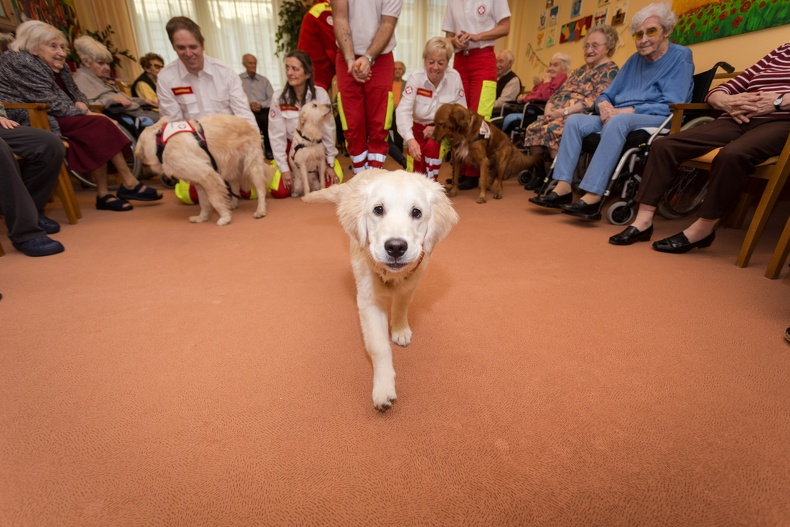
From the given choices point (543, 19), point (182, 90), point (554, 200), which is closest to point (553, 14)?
point (543, 19)

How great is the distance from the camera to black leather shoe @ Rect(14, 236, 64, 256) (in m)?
2.17

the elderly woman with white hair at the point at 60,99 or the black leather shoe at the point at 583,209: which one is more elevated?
the elderly woman with white hair at the point at 60,99

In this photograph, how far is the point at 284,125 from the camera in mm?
3547

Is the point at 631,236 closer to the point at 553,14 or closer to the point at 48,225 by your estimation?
the point at 48,225

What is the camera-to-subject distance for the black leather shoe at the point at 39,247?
2.17m

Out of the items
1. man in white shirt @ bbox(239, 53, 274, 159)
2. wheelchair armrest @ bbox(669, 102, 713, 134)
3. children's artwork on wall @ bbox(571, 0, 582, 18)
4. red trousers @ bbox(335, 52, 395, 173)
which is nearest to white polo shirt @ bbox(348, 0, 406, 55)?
red trousers @ bbox(335, 52, 395, 173)

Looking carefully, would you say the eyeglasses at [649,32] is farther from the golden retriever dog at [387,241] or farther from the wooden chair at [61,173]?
the wooden chair at [61,173]

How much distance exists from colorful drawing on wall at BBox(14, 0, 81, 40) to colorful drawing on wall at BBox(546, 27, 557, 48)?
299 inches

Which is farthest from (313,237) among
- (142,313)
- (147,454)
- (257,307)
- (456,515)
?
(456,515)

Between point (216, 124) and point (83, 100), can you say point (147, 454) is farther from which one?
point (83, 100)

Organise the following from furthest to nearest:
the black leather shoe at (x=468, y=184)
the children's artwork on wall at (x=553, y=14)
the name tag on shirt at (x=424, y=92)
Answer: the children's artwork on wall at (x=553, y=14) < the black leather shoe at (x=468, y=184) < the name tag on shirt at (x=424, y=92)

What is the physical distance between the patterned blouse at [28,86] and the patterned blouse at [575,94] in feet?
14.4

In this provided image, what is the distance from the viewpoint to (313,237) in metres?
2.57

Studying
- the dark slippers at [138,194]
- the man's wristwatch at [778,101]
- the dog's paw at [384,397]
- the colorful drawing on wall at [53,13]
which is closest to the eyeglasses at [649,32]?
the man's wristwatch at [778,101]
